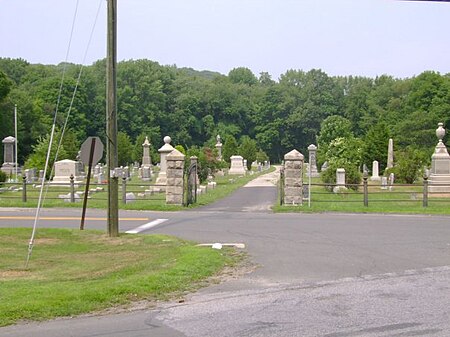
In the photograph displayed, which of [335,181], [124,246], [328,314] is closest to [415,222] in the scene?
[124,246]

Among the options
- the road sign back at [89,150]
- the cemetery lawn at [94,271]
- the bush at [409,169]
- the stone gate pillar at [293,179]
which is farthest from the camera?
the bush at [409,169]

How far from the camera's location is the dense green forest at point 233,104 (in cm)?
8351

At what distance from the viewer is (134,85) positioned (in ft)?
341

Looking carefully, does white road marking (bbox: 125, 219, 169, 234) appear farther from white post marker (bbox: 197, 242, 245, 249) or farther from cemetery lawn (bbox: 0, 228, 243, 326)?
white post marker (bbox: 197, 242, 245, 249)

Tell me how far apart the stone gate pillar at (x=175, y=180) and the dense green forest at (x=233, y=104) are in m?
52.1

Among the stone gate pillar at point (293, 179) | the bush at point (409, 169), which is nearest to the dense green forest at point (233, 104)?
the bush at point (409, 169)

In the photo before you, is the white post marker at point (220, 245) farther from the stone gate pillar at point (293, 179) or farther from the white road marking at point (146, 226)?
the stone gate pillar at point (293, 179)

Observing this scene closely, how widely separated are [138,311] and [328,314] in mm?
2200

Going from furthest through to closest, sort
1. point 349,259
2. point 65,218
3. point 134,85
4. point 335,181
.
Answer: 1. point 134,85
2. point 335,181
3. point 65,218
4. point 349,259

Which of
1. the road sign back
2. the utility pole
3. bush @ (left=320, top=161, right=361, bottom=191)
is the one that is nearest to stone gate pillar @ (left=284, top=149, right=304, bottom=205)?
the road sign back

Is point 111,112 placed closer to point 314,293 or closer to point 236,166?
point 314,293

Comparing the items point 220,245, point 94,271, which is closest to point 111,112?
point 220,245

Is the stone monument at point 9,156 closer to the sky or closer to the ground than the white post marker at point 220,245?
closer to the sky

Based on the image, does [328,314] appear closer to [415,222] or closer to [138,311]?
[138,311]
